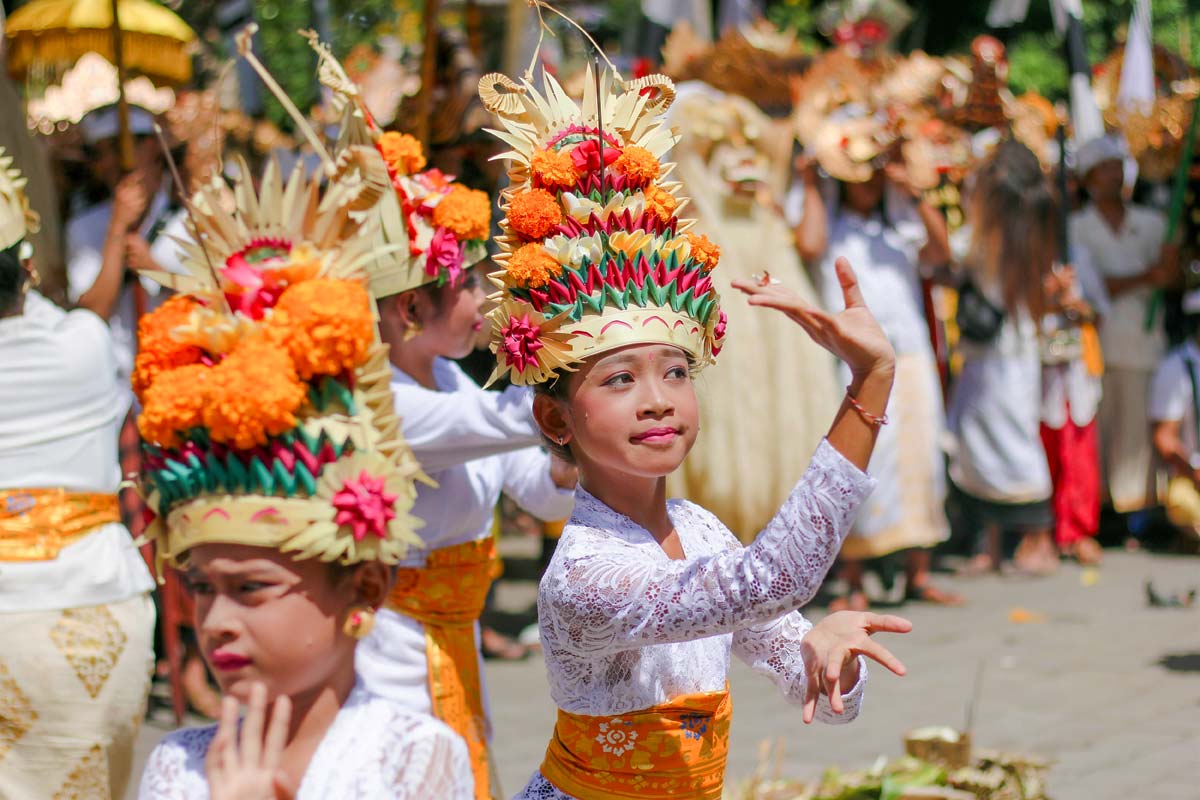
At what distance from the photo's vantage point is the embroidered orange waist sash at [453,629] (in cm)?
366

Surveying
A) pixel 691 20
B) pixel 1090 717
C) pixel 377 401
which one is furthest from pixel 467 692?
pixel 691 20

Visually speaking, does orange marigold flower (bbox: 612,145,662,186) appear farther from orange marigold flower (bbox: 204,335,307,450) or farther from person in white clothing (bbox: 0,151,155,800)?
person in white clothing (bbox: 0,151,155,800)

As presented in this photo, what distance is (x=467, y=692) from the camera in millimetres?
3729

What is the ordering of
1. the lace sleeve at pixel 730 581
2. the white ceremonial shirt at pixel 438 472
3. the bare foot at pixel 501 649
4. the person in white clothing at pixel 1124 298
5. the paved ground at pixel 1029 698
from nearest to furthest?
the lace sleeve at pixel 730 581, the white ceremonial shirt at pixel 438 472, the paved ground at pixel 1029 698, the bare foot at pixel 501 649, the person in white clothing at pixel 1124 298

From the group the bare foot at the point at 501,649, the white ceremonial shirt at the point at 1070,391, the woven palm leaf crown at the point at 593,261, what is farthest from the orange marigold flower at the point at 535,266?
the white ceremonial shirt at the point at 1070,391

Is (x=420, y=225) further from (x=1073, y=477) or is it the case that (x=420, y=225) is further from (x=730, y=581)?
(x=1073, y=477)

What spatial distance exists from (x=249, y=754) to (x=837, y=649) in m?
0.93

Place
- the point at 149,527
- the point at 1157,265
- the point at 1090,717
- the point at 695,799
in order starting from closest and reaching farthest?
1. the point at 149,527
2. the point at 695,799
3. the point at 1090,717
4. the point at 1157,265

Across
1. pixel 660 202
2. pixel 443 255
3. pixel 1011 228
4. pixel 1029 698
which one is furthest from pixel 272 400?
pixel 1011 228

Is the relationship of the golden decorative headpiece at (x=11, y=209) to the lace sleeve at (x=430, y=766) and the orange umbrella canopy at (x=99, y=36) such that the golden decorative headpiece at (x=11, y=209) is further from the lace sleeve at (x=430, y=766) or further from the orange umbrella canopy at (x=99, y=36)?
the orange umbrella canopy at (x=99, y=36)

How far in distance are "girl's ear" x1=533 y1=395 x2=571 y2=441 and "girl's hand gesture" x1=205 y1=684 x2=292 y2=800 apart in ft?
3.12

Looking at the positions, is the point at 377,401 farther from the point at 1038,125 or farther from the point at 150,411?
the point at 1038,125

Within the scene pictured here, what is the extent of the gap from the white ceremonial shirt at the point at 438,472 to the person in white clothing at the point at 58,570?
0.74 meters

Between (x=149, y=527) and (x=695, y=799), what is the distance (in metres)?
1.15
